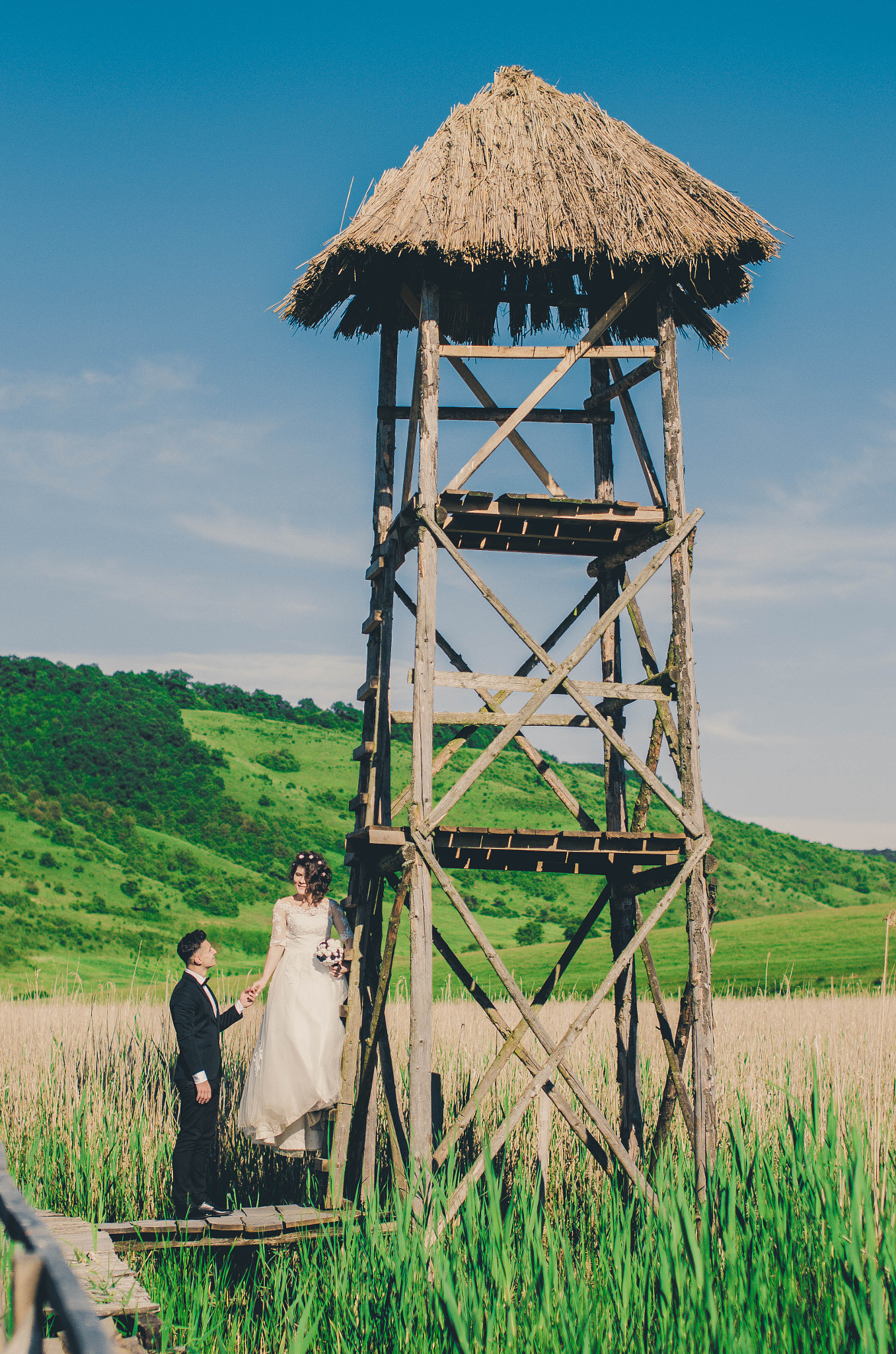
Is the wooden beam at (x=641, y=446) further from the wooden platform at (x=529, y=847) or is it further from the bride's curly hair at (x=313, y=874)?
the bride's curly hair at (x=313, y=874)

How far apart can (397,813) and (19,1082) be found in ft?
17.4

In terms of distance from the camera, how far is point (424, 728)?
8391 mm

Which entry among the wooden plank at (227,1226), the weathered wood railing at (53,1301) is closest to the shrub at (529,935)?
the wooden plank at (227,1226)

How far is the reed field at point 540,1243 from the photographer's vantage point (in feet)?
16.3

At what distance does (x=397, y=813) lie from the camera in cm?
895

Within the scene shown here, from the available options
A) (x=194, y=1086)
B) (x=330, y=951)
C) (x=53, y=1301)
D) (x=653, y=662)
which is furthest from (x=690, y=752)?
(x=53, y=1301)

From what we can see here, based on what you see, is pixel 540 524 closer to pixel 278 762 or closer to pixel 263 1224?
pixel 263 1224

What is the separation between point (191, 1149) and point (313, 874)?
2.15 m

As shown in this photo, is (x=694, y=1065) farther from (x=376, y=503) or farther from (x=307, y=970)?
(x=376, y=503)

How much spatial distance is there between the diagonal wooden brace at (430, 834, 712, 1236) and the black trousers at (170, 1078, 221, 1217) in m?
1.86

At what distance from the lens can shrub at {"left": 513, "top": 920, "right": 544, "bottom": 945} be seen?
47406 millimetres

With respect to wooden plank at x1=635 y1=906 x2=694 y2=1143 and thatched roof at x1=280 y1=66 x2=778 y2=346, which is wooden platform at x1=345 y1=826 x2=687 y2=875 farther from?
thatched roof at x1=280 y1=66 x2=778 y2=346

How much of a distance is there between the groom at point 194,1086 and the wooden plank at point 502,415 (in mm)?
4799

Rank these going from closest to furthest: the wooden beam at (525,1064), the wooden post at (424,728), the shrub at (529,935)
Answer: the wooden post at (424,728) < the wooden beam at (525,1064) < the shrub at (529,935)
